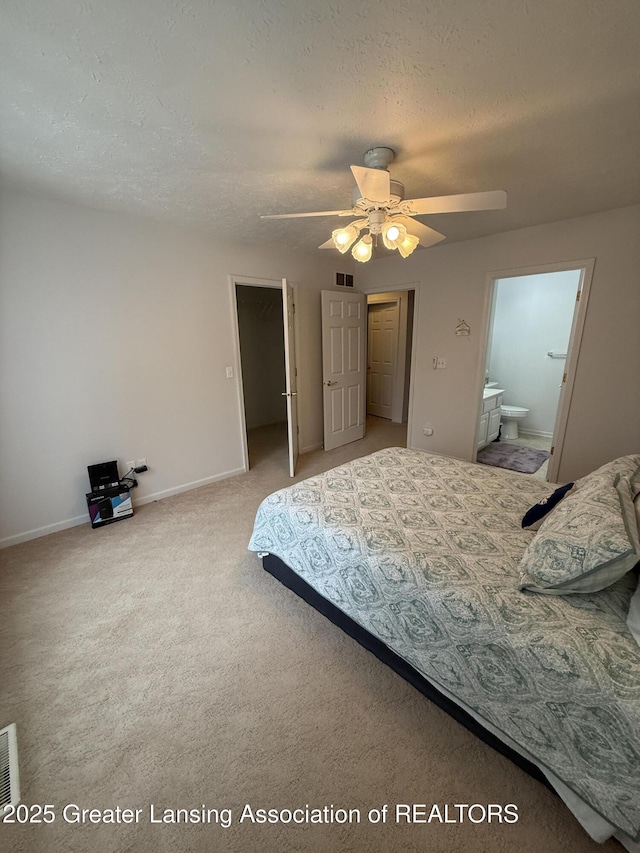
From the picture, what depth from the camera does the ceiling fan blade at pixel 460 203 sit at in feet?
5.05

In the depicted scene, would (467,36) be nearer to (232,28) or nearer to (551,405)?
(232,28)

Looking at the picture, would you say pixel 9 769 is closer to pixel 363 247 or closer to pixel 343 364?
pixel 363 247

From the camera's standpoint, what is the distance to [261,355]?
569 centimetres

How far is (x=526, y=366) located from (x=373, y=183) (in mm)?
4449

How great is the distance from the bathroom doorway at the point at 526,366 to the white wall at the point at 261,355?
333cm

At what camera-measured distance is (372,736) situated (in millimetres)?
1304

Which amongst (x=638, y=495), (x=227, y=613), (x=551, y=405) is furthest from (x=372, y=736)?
(x=551, y=405)

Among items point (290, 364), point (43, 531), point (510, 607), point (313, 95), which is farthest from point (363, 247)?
point (43, 531)

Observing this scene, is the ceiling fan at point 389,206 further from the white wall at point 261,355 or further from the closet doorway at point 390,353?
the white wall at point 261,355

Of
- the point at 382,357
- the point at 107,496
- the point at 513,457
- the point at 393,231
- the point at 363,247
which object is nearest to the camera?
the point at 393,231

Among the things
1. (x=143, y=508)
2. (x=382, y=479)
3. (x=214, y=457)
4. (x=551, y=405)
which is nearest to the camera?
(x=382, y=479)

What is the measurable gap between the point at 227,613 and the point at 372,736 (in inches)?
37.7

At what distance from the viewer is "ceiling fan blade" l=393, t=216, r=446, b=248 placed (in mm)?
1816

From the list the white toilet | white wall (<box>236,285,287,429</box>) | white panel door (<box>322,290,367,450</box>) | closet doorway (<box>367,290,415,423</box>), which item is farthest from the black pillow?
white wall (<box>236,285,287,429</box>)
